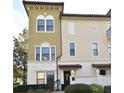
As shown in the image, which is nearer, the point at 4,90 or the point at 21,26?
the point at 4,90

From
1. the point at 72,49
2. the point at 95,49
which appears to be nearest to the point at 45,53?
the point at 72,49

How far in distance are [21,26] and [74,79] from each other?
1066 centimetres

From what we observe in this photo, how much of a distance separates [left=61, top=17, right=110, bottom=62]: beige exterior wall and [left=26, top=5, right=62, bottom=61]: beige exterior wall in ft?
1.23

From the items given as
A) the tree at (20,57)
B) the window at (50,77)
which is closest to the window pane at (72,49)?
the window at (50,77)

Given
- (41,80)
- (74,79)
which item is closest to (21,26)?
(41,80)

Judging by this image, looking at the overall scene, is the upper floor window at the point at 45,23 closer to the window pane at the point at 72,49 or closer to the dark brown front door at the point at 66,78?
the window pane at the point at 72,49

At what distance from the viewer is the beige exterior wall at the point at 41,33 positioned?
1520 centimetres

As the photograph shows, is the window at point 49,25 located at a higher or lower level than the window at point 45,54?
higher

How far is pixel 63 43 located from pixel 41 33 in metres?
1.47

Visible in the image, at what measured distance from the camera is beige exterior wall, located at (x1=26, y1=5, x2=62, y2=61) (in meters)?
15.2

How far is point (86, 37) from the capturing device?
15516 millimetres
